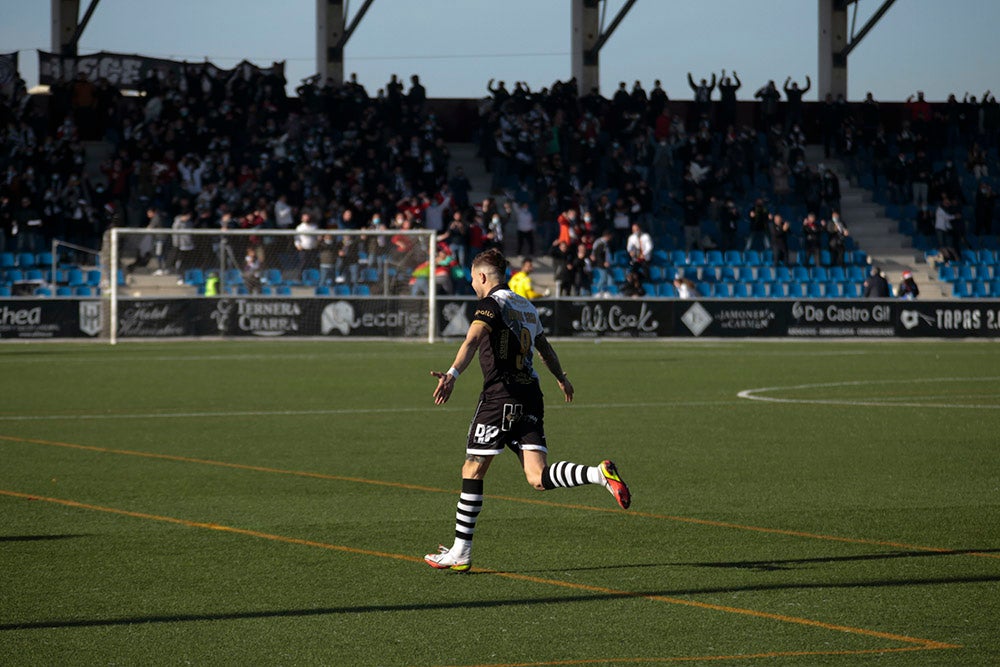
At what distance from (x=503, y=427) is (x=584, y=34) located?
125 feet

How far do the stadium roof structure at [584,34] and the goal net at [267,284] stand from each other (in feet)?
41.7

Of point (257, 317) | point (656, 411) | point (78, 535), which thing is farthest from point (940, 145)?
point (78, 535)

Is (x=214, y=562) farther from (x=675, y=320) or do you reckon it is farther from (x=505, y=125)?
(x=505, y=125)

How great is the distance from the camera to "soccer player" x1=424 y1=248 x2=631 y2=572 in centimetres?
802

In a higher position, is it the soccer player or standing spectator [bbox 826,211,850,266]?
standing spectator [bbox 826,211,850,266]

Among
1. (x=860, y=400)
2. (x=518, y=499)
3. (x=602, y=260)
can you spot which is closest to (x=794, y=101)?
(x=602, y=260)

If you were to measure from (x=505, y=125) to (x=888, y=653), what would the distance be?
1388 inches

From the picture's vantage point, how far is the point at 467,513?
8.04 metres

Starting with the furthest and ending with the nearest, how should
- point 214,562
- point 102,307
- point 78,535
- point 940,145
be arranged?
1. point 940,145
2. point 102,307
3. point 78,535
4. point 214,562

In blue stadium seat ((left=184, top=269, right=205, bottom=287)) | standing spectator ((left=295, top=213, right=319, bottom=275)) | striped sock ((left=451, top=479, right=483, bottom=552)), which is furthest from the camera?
standing spectator ((left=295, top=213, right=319, bottom=275))

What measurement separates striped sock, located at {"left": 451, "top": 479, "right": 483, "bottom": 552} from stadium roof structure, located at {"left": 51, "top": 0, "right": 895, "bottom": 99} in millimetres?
36294

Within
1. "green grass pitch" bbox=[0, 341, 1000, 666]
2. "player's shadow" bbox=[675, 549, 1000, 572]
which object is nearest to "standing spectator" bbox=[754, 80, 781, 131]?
"green grass pitch" bbox=[0, 341, 1000, 666]

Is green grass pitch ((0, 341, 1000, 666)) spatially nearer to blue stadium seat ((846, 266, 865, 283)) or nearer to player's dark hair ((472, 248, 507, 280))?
player's dark hair ((472, 248, 507, 280))

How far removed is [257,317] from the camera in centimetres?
3152
